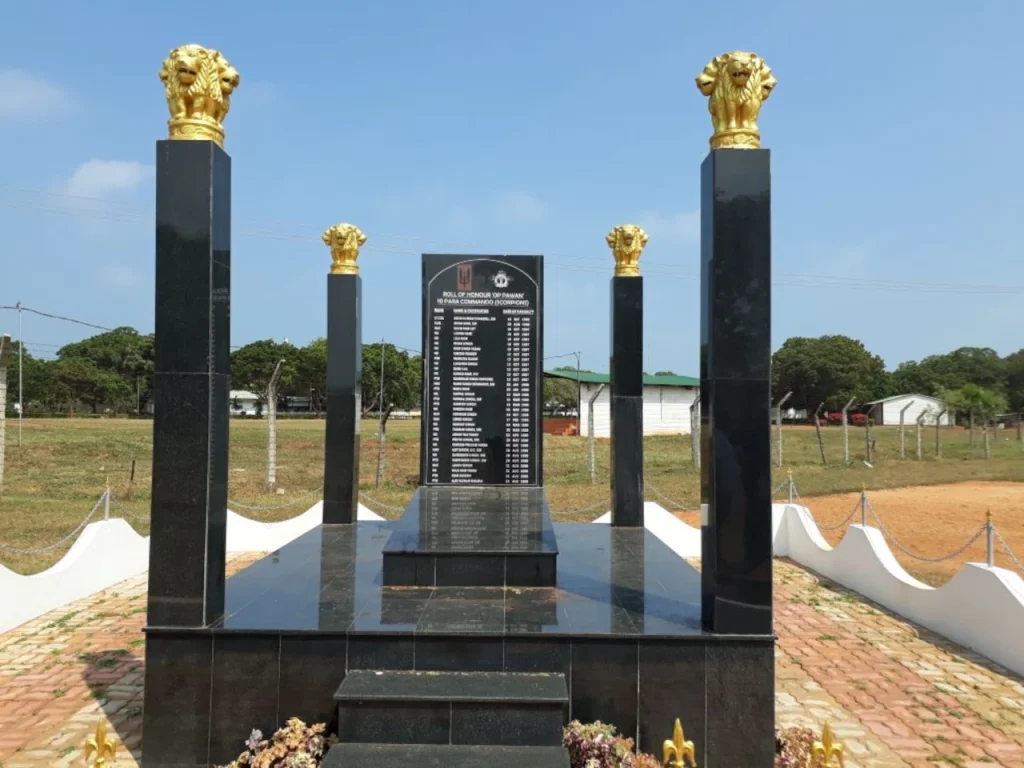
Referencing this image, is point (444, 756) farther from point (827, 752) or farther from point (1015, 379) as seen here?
point (1015, 379)

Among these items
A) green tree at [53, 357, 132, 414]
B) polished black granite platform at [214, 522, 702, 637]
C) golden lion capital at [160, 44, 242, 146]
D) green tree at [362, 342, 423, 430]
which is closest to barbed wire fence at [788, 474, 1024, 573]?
polished black granite platform at [214, 522, 702, 637]

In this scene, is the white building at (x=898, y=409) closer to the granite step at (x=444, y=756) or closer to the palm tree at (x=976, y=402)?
the palm tree at (x=976, y=402)

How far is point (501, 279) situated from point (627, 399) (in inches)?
74.4

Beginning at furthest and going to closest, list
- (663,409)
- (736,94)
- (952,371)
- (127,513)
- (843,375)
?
(952,371) < (843,375) < (663,409) < (127,513) < (736,94)

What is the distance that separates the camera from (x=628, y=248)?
7926mm

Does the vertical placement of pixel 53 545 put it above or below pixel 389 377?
below

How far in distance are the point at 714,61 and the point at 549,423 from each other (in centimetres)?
3239

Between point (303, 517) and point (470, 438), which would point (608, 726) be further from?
point (303, 517)

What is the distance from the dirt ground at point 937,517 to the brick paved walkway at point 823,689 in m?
2.63

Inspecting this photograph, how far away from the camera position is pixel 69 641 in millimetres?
6188

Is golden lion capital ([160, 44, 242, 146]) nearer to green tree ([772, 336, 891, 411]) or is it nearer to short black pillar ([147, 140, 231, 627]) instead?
short black pillar ([147, 140, 231, 627])

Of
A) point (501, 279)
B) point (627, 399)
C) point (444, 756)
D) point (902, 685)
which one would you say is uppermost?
point (501, 279)

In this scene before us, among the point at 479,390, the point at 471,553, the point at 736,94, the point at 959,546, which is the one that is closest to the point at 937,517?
the point at 959,546

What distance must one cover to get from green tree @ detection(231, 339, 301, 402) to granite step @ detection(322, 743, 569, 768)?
134ft
